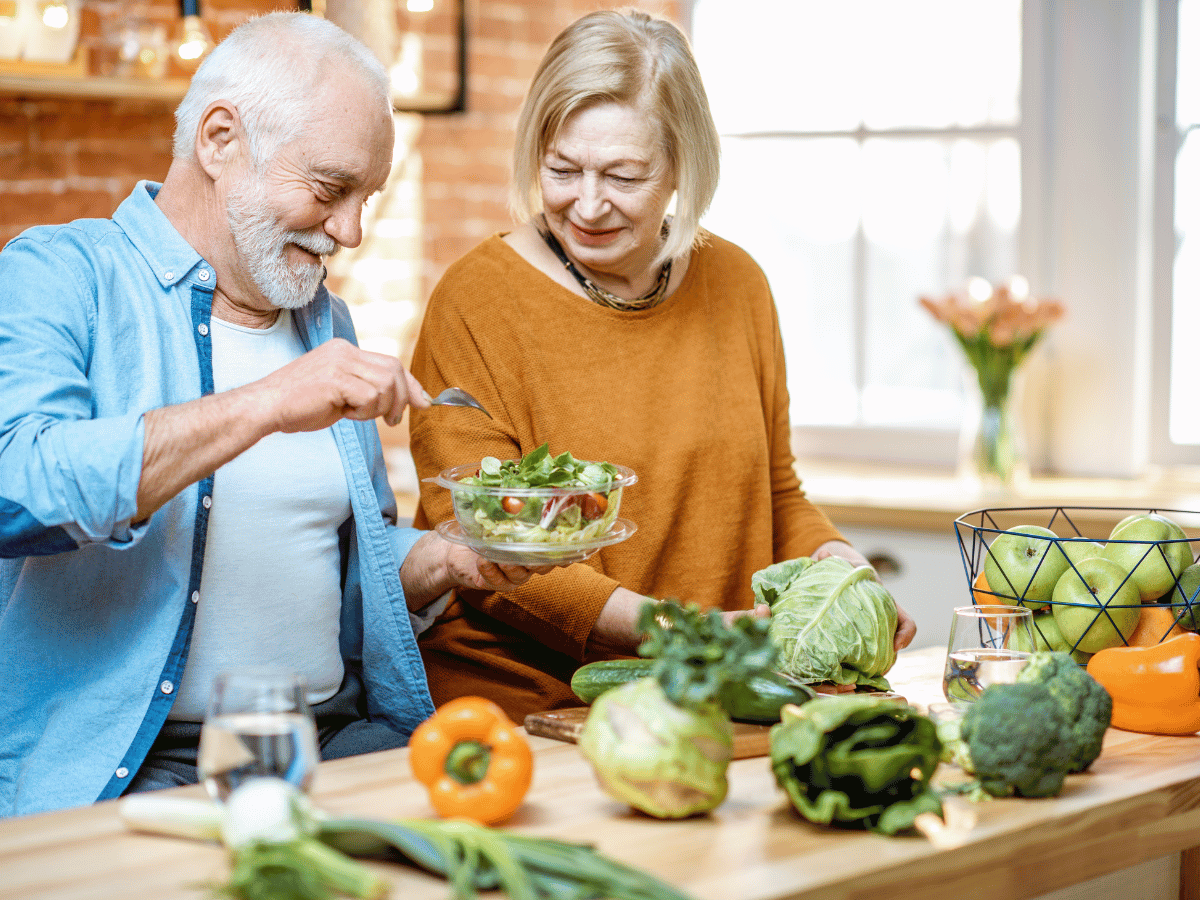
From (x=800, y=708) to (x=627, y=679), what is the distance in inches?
12.4

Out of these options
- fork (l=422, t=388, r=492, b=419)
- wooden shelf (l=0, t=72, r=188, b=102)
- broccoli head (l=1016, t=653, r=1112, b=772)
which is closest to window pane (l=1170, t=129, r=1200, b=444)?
fork (l=422, t=388, r=492, b=419)

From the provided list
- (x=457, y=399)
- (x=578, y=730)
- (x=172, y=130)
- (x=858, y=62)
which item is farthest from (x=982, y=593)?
(x=858, y=62)

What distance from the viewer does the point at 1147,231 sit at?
11.1ft

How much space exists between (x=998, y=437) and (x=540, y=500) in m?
2.07

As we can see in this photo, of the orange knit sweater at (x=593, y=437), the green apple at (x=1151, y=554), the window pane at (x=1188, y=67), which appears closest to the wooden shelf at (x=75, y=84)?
the orange knit sweater at (x=593, y=437)

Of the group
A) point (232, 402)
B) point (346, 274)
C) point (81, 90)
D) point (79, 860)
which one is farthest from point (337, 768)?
point (346, 274)

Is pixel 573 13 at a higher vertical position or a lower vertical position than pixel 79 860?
higher

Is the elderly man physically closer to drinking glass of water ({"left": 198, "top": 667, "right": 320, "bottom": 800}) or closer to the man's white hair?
the man's white hair

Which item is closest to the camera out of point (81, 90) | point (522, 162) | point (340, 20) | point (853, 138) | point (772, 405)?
point (522, 162)

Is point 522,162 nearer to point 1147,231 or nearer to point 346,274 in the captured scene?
point 346,274

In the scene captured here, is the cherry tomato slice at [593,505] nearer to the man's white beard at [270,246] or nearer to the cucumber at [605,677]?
the cucumber at [605,677]

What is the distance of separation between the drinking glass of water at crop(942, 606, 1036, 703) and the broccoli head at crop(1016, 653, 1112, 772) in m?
0.12

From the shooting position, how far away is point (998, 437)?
331 cm

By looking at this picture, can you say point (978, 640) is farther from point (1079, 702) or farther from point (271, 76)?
point (271, 76)
